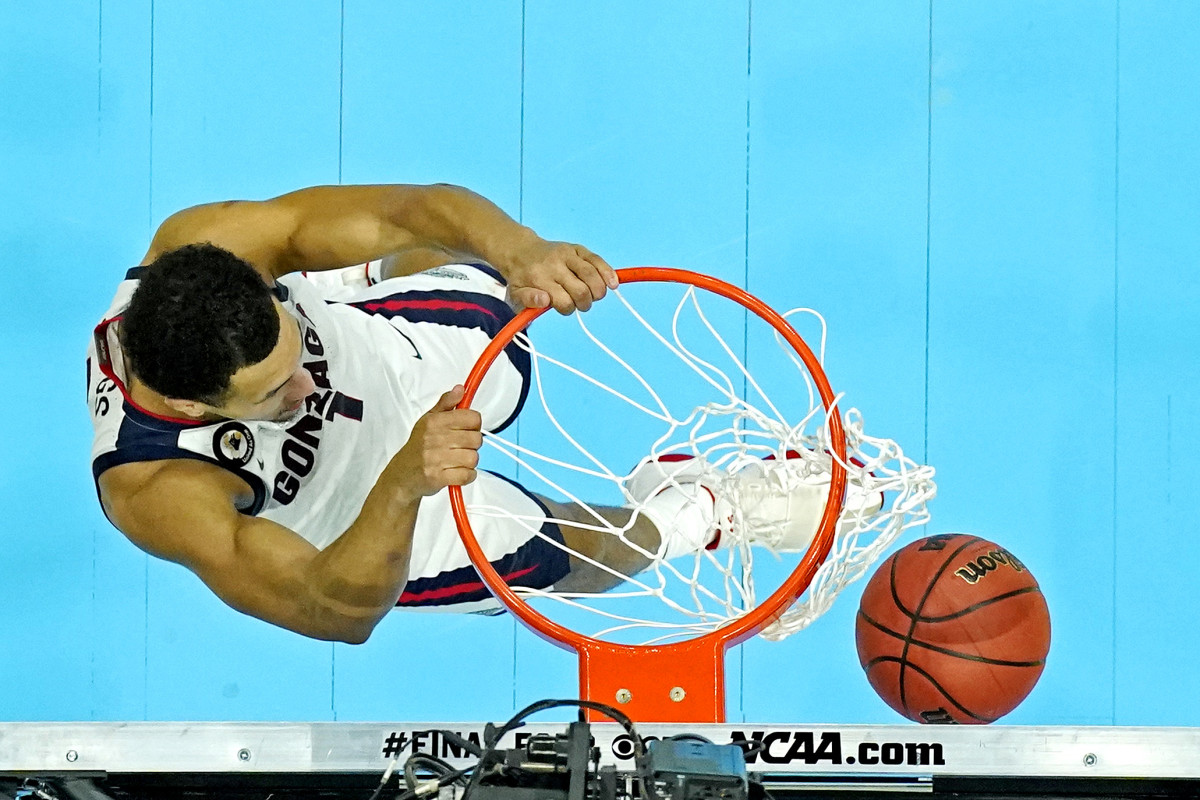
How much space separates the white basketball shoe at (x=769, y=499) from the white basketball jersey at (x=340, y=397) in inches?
21.5

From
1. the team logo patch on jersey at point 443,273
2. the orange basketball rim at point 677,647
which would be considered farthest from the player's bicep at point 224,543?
the team logo patch on jersey at point 443,273

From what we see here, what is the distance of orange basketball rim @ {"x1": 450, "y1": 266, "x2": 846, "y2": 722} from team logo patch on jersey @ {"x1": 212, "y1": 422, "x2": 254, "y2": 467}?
23.7 inches

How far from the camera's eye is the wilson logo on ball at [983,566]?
251cm

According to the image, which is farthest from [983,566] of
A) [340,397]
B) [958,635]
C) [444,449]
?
[340,397]

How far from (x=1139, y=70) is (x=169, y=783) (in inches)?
134

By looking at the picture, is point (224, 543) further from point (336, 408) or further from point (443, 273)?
point (443, 273)

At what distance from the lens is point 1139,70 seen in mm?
3992

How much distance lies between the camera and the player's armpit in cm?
229

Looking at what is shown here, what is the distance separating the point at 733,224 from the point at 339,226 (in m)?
1.55

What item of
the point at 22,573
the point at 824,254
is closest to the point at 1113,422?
the point at 824,254

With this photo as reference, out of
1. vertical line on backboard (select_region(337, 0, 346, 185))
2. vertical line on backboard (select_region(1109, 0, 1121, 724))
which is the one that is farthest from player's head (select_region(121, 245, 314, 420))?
vertical line on backboard (select_region(1109, 0, 1121, 724))

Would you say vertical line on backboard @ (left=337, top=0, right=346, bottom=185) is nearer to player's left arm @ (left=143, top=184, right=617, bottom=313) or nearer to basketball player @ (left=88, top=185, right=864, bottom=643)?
basketball player @ (left=88, top=185, right=864, bottom=643)

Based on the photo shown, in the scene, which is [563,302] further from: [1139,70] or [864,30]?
[1139,70]

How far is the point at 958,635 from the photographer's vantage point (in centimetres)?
248
